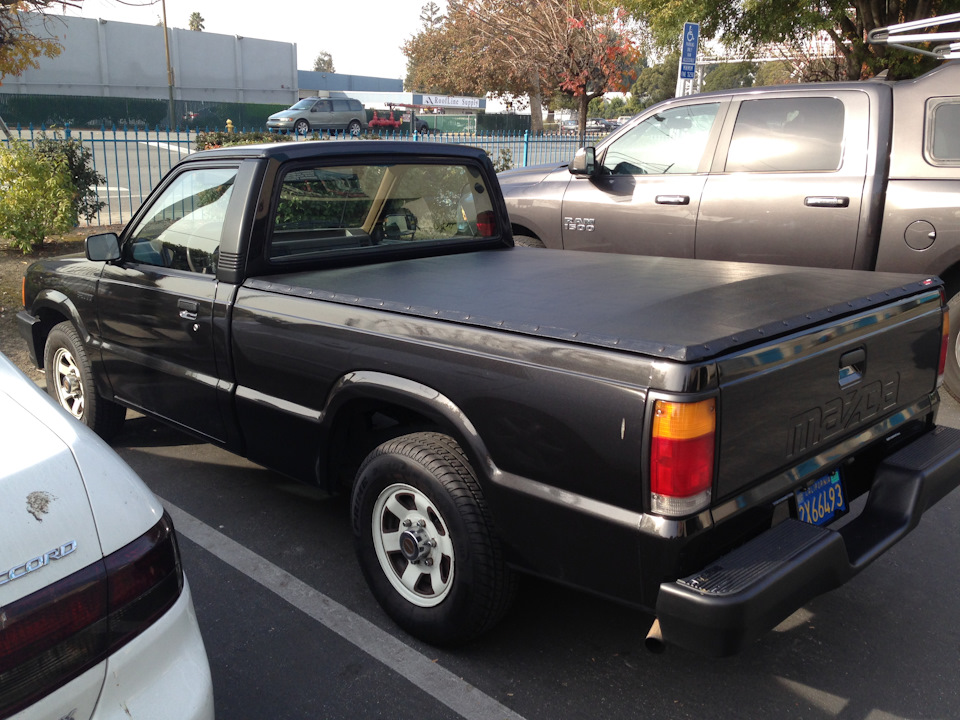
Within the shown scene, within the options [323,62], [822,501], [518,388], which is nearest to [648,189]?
[822,501]

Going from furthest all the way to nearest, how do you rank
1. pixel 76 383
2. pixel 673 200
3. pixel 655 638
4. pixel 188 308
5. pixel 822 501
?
1. pixel 673 200
2. pixel 76 383
3. pixel 188 308
4. pixel 822 501
5. pixel 655 638

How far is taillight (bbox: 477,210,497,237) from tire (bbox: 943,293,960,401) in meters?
3.14

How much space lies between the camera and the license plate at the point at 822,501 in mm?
2711

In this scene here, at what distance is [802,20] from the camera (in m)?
A: 12.0

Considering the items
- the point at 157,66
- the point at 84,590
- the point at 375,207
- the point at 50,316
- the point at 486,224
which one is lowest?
the point at 50,316

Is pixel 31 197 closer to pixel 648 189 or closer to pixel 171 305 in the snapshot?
pixel 171 305

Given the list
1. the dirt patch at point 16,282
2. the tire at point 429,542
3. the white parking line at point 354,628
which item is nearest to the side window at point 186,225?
the white parking line at point 354,628

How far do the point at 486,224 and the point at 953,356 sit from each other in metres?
3.35

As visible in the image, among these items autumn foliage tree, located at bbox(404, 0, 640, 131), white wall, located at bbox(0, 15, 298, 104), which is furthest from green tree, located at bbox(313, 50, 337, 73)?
autumn foliage tree, located at bbox(404, 0, 640, 131)

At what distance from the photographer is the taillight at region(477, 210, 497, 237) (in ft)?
15.6

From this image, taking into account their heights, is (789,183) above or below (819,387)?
above

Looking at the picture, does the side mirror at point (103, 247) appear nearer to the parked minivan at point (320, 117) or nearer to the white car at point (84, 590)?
the white car at point (84, 590)

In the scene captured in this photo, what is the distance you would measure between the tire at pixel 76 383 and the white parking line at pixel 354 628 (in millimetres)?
1059

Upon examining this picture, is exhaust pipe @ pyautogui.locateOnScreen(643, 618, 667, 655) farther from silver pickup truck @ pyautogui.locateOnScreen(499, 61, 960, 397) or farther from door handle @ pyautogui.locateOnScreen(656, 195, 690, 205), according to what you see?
door handle @ pyautogui.locateOnScreen(656, 195, 690, 205)
